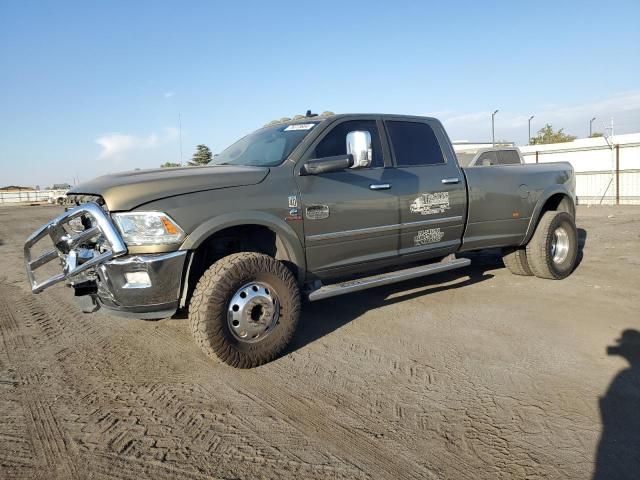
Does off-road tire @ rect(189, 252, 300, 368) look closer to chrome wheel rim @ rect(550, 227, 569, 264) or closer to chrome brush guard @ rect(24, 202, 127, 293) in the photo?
chrome brush guard @ rect(24, 202, 127, 293)

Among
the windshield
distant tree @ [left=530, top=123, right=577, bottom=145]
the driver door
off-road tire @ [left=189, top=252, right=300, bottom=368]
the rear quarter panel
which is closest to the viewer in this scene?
off-road tire @ [left=189, top=252, right=300, bottom=368]

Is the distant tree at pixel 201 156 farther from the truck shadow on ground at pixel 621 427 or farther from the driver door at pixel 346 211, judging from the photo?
the truck shadow on ground at pixel 621 427

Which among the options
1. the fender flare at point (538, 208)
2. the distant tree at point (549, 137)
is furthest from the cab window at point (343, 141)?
the distant tree at point (549, 137)

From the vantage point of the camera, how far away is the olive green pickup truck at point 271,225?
3.23 meters

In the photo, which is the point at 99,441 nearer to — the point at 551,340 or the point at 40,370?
the point at 40,370

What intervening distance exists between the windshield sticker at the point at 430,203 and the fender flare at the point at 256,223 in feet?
4.43

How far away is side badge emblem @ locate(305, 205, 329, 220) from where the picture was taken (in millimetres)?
3869

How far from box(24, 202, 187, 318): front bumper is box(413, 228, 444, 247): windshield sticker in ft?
7.94

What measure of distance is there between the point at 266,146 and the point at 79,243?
1.91 meters

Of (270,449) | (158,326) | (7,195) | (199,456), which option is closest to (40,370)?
(158,326)

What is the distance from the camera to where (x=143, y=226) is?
3.20 metres

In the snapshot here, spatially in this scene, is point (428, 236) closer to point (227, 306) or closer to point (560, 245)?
point (227, 306)

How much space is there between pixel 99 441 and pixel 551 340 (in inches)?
136

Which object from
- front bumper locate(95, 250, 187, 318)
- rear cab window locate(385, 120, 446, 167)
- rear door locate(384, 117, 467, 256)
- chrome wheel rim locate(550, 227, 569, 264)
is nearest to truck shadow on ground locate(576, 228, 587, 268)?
chrome wheel rim locate(550, 227, 569, 264)
